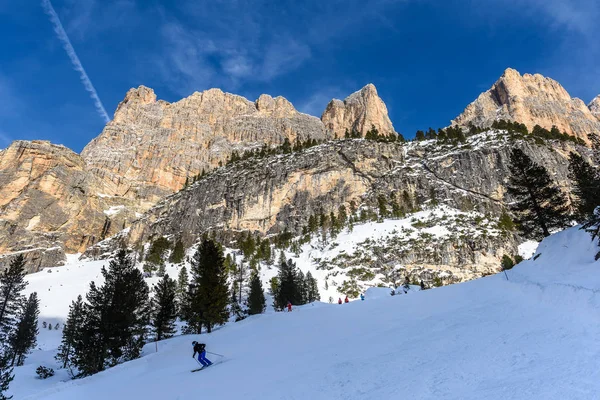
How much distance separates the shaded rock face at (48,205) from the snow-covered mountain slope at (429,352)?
14581 centimetres

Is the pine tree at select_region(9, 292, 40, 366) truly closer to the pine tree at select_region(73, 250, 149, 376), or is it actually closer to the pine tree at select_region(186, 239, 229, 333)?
the pine tree at select_region(73, 250, 149, 376)

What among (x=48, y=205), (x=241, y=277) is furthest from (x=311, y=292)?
(x=48, y=205)

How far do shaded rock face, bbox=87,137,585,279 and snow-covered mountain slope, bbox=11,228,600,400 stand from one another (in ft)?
322

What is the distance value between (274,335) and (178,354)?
723cm

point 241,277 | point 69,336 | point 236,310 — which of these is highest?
point 241,277

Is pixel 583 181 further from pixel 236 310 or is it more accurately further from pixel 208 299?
pixel 236 310

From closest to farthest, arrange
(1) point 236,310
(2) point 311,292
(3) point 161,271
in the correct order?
1. (1) point 236,310
2. (2) point 311,292
3. (3) point 161,271

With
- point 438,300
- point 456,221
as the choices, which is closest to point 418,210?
point 456,221

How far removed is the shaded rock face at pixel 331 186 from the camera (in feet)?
387

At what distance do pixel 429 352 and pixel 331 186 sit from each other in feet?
405

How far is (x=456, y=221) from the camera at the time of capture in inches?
3831

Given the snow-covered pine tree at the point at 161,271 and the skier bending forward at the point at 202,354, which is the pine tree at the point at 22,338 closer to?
the snow-covered pine tree at the point at 161,271

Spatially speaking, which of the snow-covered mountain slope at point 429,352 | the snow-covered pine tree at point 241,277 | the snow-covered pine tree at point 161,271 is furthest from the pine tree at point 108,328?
the snow-covered pine tree at point 161,271

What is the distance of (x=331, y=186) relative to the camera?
134000mm
